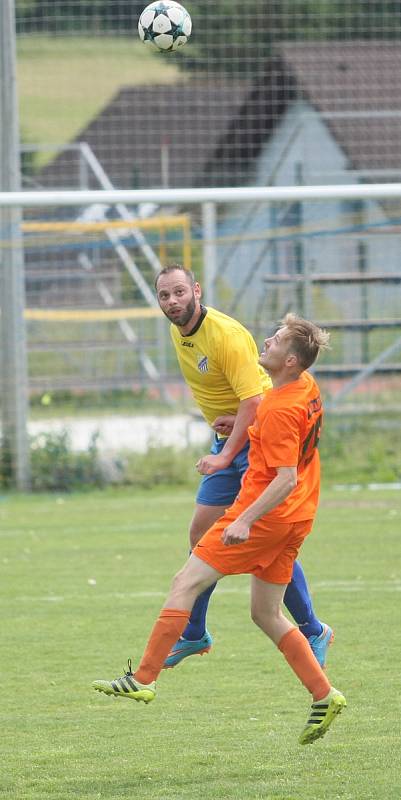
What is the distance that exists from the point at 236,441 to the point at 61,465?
7.70 metres

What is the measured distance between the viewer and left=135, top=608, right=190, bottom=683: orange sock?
5.41 m

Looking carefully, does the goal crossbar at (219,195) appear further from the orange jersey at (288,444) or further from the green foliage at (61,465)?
the orange jersey at (288,444)

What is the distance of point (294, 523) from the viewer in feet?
17.8

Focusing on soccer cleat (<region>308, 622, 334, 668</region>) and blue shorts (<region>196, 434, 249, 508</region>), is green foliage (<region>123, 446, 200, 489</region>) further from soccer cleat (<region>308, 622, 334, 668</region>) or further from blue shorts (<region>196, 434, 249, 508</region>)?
soccer cleat (<region>308, 622, 334, 668</region>)

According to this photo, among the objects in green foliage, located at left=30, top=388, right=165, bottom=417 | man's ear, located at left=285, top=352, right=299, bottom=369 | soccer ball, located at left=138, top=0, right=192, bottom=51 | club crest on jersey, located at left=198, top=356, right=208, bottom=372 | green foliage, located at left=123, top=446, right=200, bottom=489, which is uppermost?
soccer ball, located at left=138, top=0, right=192, bottom=51

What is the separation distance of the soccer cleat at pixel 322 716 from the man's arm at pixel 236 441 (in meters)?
1.14

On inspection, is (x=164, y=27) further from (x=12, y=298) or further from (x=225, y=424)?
(x=12, y=298)

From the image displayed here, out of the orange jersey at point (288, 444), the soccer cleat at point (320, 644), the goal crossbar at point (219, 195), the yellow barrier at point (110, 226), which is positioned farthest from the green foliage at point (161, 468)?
the orange jersey at point (288, 444)

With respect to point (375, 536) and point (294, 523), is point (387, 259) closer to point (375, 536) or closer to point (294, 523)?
point (375, 536)

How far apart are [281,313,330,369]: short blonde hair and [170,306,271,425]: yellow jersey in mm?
671

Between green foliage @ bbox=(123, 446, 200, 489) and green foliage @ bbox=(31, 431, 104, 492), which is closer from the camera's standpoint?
green foliage @ bbox=(31, 431, 104, 492)

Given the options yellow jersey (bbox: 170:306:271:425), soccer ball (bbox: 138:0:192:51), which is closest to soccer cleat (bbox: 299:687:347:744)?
yellow jersey (bbox: 170:306:271:425)

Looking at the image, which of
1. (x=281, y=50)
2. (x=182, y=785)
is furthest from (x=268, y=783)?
(x=281, y=50)

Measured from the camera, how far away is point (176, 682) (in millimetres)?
6809
